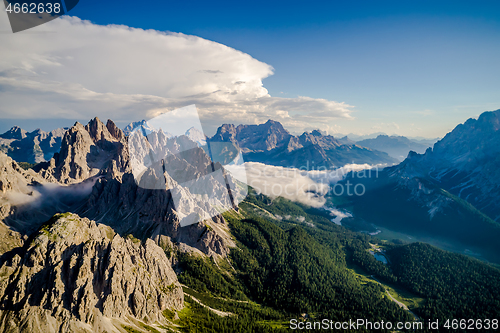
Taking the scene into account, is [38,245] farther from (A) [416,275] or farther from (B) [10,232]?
(A) [416,275]

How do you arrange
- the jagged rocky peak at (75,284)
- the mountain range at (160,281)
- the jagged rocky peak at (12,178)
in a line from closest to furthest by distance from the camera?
the jagged rocky peak at (75,284) → the mountain range at (160,281) → the jagged rocky peak at (12,178)

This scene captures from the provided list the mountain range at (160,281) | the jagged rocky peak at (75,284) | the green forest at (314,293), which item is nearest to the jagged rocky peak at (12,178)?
the mountain range at (160,281)

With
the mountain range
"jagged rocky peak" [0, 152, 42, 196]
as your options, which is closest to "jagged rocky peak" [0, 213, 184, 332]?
the mountain range

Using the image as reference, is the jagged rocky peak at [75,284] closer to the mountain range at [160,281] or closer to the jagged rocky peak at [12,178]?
the mountain range at [160,281]

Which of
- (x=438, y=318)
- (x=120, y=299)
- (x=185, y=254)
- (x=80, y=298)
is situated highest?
(x=80, y=298)

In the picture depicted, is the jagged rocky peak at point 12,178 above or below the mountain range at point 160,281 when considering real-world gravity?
above

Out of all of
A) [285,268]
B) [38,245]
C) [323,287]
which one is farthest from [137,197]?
[323,287]

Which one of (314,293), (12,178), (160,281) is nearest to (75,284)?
(160,281)

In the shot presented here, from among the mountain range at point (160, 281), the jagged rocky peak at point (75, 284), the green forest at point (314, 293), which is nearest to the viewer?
the jagged rocky peak at point (75, 284)
